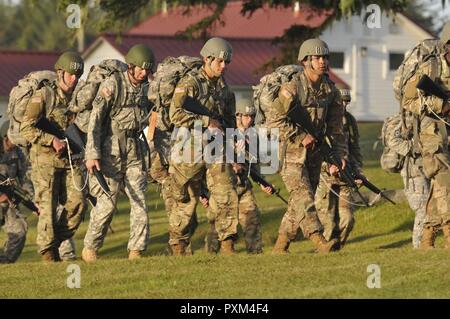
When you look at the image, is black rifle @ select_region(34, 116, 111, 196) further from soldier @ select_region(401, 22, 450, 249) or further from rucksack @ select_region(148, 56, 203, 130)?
soldier @ select_region(401, 22, 450, 249)

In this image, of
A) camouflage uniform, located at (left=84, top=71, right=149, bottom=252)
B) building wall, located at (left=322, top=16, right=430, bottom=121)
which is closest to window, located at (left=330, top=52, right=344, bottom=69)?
building wall, located at (left=322, top=16, right=430, bottom=121)

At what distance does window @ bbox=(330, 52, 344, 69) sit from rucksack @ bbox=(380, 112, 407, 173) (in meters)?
54.7

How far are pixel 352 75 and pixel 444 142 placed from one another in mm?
58322

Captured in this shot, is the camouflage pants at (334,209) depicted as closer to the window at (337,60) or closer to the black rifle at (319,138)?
the black rifle at (319,138)

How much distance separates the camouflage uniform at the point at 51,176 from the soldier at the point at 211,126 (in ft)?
4.31

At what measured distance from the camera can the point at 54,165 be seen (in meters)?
17.7

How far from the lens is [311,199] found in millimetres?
16766

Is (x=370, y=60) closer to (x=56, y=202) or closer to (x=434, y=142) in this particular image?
(x=56, y=202)

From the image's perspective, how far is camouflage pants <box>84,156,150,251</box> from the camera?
17031 millimetres

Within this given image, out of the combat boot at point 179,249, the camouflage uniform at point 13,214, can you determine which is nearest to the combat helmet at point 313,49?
the combat boot at point 179,249

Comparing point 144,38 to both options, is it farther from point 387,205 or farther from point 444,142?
point 444,142

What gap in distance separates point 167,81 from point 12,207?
5018 mm

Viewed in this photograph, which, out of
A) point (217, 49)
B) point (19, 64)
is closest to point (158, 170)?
point (217, 49)
